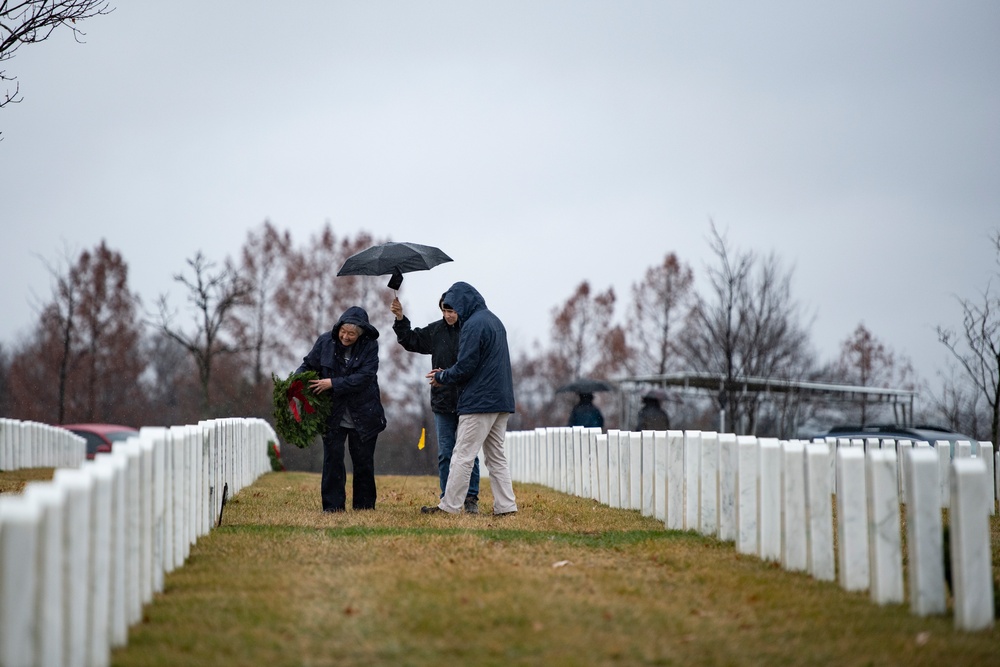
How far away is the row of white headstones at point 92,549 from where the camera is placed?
365 cm

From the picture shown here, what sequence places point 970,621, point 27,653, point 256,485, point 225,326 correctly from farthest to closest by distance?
point 225,326 → point 256,485 → point 970,621 → point 27,653

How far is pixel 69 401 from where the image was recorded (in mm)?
40969

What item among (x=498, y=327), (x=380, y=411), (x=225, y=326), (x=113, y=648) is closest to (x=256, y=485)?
(x=380, y=411)


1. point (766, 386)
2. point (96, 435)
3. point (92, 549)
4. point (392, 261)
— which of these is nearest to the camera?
point (92, 549)

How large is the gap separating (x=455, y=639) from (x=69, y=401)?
129 feet

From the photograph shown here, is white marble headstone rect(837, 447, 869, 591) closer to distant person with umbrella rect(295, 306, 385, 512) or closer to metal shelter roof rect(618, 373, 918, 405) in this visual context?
distant person with umbrella rect(295, 306, 385, 512)

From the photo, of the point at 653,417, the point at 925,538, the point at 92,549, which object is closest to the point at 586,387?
the point at 653,417

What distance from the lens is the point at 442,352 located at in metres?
11.0

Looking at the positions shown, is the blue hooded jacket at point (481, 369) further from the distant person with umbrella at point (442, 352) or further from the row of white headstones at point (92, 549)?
the row of white headstones at point (92, 549)

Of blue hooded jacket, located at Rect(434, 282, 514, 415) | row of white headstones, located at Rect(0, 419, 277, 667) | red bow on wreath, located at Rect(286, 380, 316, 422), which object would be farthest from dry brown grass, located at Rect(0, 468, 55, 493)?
row of white headstones, located at Rect(0, 419, 277, 667)

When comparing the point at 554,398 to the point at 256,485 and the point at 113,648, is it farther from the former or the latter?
the point at 113,648

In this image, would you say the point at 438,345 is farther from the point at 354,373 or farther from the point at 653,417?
the point at 653,417

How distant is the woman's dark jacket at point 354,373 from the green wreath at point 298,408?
0.49 ft

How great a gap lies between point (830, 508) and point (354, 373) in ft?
17.2
